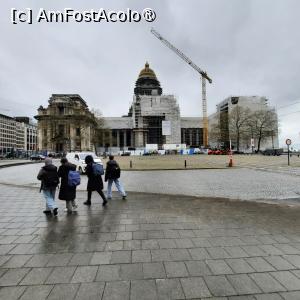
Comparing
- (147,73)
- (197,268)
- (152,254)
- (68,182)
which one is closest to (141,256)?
(152,254)

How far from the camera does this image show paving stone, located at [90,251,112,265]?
4.36 metres

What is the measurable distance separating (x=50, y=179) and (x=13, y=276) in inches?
153

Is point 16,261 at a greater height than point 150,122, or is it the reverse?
point 150,122

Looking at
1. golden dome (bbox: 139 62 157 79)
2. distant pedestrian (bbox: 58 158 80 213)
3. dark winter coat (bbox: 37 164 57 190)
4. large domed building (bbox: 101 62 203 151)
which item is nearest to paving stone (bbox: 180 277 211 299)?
distant pedestrian (bbox: 58 158 80 213)

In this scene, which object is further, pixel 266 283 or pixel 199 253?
pixel 199 253

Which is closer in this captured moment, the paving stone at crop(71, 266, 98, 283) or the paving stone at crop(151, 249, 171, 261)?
the paving stone at crop(71, 266, 98, 283)

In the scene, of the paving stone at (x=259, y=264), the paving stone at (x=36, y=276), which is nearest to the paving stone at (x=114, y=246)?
the paving stone at (x=36, y=276)

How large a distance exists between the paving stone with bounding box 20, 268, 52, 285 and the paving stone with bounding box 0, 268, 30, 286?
Answer: 0.25ft

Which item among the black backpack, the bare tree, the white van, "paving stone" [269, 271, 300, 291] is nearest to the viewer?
Result: "paving stone" [269, 271, 300, 291]

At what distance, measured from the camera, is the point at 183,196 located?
10.6m

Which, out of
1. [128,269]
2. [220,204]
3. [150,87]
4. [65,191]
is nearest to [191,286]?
[128,269]

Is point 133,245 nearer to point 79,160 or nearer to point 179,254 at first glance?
point 179,254

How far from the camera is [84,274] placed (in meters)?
3.94

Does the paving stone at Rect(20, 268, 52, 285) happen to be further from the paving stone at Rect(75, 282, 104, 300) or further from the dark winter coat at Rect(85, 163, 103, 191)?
the dark winter coat at Rect(85, 163, 103, 191)
